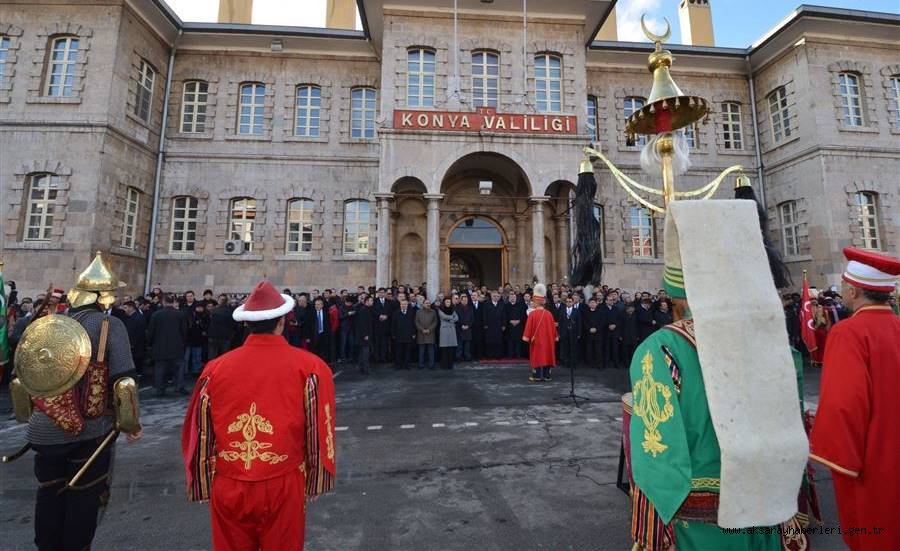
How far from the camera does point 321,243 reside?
653 inches

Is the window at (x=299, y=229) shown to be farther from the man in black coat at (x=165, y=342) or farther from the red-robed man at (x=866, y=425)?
the red-robed man at (x=866, y=425)

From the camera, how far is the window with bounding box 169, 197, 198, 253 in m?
16.2

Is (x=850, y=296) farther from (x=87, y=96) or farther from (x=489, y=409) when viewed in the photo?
(x=87, y=96)

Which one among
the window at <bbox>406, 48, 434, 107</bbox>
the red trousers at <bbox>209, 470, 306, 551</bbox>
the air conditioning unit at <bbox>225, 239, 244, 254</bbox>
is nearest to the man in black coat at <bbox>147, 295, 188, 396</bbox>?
the red trousers at <bbox>209, 470, 306, 551</bbox>

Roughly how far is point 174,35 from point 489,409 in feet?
60.8

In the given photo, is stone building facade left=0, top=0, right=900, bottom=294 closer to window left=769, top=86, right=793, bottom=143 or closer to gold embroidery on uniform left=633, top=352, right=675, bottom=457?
window left=769, top=86, right=793, bottom=143

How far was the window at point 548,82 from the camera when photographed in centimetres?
1570

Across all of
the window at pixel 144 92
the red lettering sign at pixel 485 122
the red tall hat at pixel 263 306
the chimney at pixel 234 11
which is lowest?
the red tall hat at pixel 263 306

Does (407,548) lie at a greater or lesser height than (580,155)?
lesser

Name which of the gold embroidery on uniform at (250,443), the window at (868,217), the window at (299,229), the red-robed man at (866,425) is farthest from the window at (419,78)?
the window at (868,217)

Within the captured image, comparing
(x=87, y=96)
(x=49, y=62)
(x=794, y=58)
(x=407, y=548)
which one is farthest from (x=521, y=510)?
(x=794, y=58)

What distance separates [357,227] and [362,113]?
15.5ft

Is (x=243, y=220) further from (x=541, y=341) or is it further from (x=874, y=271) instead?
(x=874, y=271)

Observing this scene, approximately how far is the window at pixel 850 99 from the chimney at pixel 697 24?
6.42m
